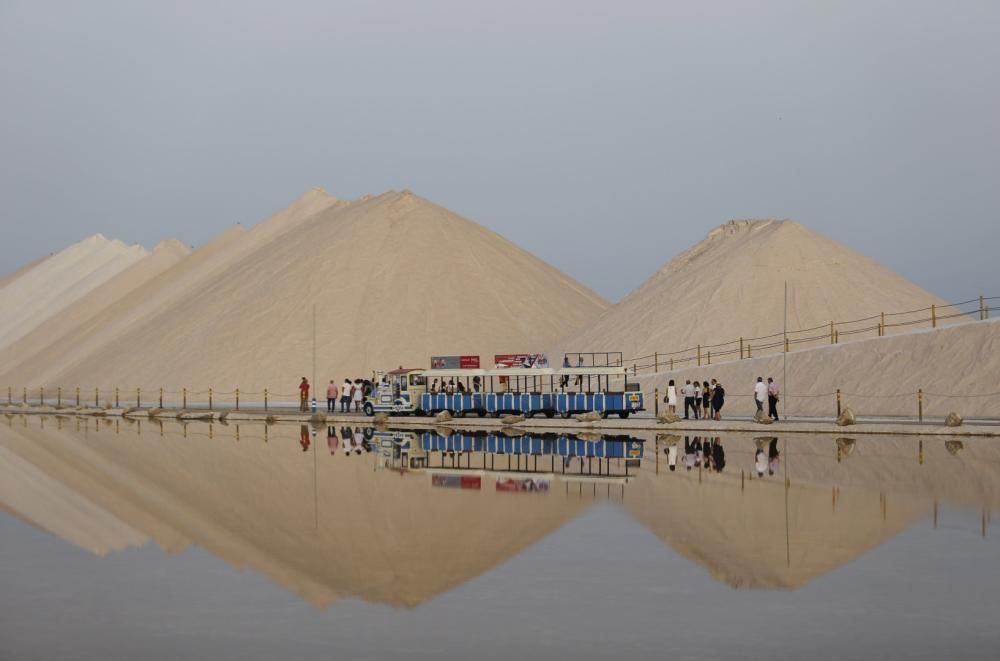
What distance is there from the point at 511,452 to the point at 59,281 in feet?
404

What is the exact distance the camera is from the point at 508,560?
1420 centimetres

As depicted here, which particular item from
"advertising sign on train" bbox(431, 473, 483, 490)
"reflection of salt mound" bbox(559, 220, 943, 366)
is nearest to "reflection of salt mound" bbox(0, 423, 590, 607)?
"advertising sign on train" bbox(431, 473, 483, 490)

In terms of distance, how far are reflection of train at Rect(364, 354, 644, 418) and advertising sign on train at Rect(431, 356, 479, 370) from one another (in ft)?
1.38

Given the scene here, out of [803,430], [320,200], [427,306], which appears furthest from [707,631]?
[320,200]

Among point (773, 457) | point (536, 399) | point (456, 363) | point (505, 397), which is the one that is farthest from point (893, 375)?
point (773, 457)

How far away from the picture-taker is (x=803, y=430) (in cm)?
3656

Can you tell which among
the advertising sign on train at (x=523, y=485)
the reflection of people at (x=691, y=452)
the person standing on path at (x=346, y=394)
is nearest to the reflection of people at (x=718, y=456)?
the reflection of people at (x=691, y=452)

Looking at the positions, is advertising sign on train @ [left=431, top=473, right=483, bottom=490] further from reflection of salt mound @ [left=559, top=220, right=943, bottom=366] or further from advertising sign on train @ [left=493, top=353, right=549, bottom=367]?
reflection of salt mound @ [left=559, top=220, right=943, bottom=366]

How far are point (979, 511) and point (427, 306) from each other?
67439mm

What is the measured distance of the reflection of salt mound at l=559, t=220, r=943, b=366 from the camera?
6412cm

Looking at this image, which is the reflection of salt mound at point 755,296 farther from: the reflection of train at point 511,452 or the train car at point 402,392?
the reflection of train at point 511,452

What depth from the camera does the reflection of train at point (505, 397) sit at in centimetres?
4475

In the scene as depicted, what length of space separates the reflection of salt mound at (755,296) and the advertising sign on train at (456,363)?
15764mm

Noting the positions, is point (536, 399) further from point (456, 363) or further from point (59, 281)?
point (59, 281)
